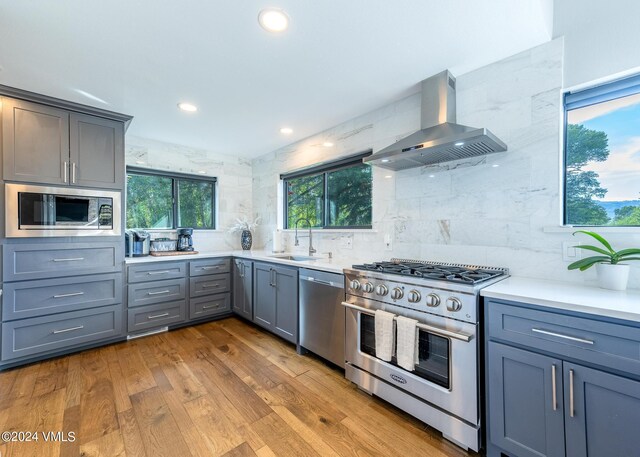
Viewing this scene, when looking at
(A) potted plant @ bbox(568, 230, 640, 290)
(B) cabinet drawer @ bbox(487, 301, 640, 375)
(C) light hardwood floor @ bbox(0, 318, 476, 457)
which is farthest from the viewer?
(C) light hardwood floor @ bbox(0, 318, 476, 457)

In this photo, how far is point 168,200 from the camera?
3.89 m

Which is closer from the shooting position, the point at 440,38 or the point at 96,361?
the point at 440,38

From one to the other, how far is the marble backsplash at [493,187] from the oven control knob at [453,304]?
2.26ft

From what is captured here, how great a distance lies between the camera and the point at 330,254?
314 centimetres

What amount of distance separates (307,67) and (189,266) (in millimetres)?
2581

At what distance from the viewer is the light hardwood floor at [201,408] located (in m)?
1.52

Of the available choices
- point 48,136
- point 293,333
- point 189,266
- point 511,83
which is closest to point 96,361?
point 189,266

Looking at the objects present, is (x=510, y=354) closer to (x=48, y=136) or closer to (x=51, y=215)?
(x=51, y=215)

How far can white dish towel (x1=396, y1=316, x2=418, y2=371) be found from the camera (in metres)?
1.66

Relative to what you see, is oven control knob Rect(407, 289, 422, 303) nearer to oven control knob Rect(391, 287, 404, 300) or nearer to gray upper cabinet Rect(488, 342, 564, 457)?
oven control knob Rect(391, 287, 404, 300)

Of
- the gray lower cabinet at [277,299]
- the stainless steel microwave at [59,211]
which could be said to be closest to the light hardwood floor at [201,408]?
the gray lower cabinet at [277,299]

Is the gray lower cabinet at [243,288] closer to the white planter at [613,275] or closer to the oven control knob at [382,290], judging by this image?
the oven control knob at [382,290]

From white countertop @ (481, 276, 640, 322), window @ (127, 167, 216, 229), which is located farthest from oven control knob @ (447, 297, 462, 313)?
window @ (127, 167, 216, 229)

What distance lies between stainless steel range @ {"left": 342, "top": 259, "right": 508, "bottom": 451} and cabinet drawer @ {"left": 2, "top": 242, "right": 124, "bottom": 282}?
2.47 meters
